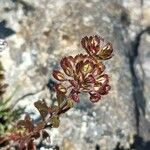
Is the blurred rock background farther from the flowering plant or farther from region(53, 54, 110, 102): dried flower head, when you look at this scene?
region(53, 54, 110, 102): dried flower head

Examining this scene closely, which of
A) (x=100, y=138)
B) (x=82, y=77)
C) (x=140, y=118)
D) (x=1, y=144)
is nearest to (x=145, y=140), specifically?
(x=140, y=118)

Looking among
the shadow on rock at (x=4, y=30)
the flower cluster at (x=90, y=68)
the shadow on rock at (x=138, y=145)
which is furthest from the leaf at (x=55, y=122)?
the shadow on rock at (x=4, y=30)

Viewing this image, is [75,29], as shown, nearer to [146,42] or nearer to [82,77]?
[146,42]

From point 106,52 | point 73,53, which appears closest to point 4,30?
point 73,53

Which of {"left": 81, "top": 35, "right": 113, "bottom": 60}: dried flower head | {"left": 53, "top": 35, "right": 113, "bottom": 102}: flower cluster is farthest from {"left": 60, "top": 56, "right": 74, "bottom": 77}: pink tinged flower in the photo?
{"left": 81, "top": 35, "right": 113, "bottom": 60}: dried flower head

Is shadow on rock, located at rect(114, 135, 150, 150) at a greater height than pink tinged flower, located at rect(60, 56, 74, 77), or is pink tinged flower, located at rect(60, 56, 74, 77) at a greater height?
pink tinged flower, located at rect(60, 56, 74, 77)

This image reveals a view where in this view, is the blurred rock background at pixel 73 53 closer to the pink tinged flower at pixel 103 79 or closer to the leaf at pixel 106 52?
the pink tinged flower at pixel 103 79

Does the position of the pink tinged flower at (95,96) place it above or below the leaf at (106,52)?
below

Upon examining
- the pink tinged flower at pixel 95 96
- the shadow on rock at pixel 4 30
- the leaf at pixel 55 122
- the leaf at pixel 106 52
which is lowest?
the leaf at pixel 55 122

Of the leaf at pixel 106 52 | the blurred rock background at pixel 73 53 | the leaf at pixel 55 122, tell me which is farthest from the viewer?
the blurred rock background at pixel 73 53
